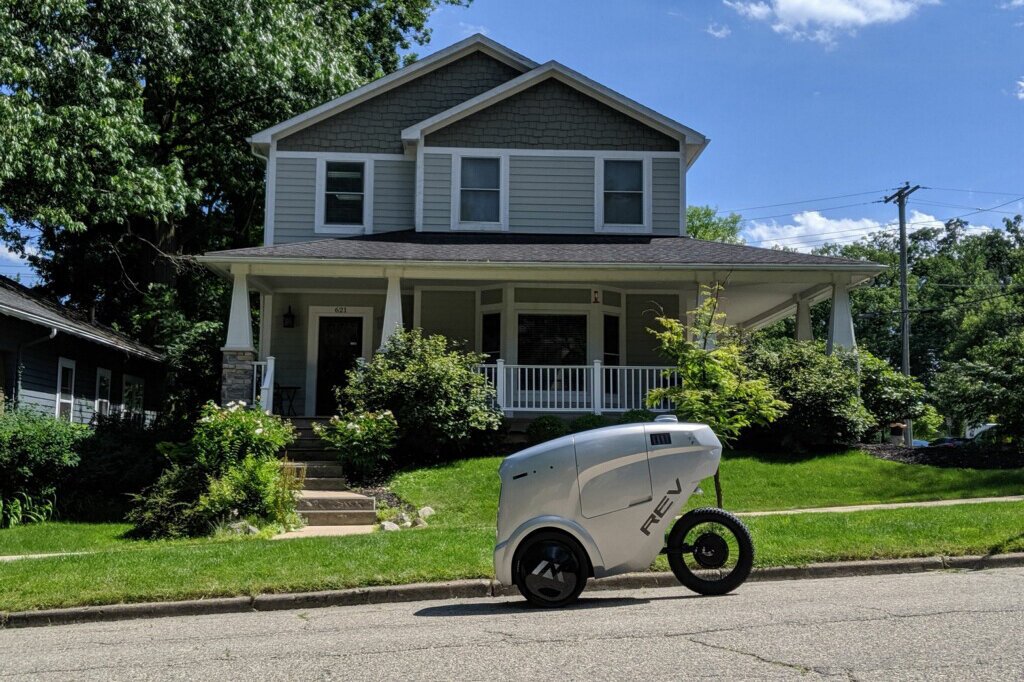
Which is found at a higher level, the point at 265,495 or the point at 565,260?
the point at 565,260

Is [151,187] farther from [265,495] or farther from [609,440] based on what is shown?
[609,440]

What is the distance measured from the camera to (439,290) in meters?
20.3

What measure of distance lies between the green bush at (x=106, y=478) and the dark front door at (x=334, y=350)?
530 cm

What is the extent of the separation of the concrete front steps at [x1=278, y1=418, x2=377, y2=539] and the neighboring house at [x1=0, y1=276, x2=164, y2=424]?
553 centimetres

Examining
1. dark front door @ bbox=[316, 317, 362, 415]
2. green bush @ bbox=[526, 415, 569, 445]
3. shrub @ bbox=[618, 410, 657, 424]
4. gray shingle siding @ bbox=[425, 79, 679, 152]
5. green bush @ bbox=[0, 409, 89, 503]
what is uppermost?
gray shingle siding @ bbox=[425, 79, 679, 152]

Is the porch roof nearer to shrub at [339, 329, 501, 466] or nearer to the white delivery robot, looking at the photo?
shrub at [339, 329, 501, 466]

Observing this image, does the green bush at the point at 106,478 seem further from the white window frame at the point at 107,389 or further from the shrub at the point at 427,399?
the white window frame at the point at 107,389

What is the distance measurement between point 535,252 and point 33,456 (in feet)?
29.7

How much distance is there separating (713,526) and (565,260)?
10075mm

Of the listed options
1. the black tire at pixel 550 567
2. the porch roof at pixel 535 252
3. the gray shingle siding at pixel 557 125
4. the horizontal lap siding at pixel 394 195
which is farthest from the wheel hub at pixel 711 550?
the horizontal lap siding at pixel 394 195

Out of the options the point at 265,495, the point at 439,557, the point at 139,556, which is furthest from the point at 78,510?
the point at 439,557

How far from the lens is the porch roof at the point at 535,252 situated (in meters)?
17.3

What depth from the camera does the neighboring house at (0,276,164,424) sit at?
686 inches

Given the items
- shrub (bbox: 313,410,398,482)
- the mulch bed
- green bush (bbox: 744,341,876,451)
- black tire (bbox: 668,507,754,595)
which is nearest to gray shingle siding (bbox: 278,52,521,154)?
shrub (bbox: 313,410,398,482)
